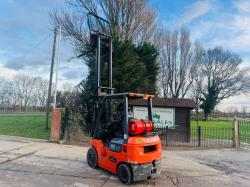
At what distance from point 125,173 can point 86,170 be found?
5.61 ft

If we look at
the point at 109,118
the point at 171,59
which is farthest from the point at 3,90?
the point at 109,118

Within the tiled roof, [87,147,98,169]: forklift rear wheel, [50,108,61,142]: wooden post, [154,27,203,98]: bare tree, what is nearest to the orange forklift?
[87,147,98,169]: forklift rear wheel

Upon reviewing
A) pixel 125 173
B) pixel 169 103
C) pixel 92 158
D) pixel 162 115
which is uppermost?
pixel 169 103

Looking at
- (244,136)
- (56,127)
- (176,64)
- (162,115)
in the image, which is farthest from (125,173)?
(176,64)

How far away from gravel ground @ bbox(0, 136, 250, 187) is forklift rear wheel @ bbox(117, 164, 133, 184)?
0.19 m

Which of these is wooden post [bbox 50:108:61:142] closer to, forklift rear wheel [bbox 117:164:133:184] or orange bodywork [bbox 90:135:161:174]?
orange bodywork [bbox 90:135:161:174]

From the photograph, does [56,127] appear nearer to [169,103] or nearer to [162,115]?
[162,115]

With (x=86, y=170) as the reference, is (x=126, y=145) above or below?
above

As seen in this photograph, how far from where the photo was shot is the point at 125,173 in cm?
635

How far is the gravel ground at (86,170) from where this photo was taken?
21.4 feet

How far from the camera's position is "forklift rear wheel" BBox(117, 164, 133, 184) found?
6.22 meters

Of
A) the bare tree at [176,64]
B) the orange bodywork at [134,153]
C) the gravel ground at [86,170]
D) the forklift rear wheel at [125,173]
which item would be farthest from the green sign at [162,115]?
the bare tree at [176,64]

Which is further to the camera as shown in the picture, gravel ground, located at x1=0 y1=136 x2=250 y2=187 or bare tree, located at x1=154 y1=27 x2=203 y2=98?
bare tree, located at x1=154 y1=27 x2=203 y2=98

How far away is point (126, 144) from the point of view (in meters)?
6.25
